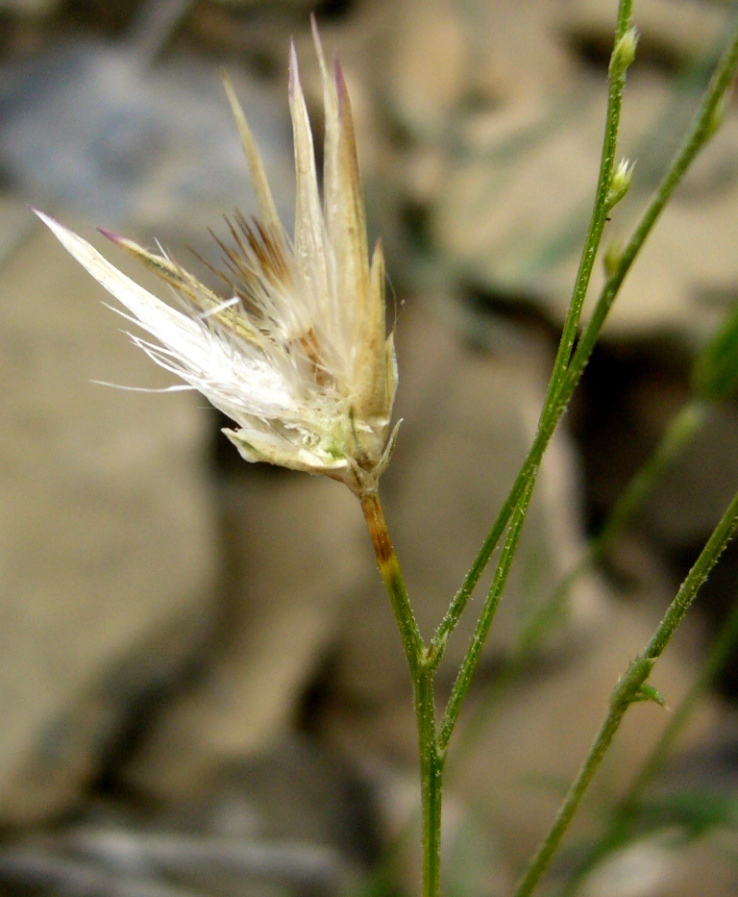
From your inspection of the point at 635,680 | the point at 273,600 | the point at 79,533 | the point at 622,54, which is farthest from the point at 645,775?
the point at 273,600

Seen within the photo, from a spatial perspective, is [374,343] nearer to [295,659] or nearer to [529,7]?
[295,659]

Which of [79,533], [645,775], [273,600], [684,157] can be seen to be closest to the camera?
[684,157]

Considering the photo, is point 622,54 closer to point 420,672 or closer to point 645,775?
point 420,672

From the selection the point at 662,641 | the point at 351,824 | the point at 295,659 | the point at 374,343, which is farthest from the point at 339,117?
the point at 295,659

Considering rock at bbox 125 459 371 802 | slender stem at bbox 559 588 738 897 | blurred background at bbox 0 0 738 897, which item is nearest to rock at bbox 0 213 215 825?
blurred background at bbox 0 0 738 897

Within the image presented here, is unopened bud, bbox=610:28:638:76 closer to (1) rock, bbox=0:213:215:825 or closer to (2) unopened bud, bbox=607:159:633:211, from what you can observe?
(2) unopened bud, bbox=607:159:633:211

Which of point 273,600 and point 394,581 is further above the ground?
point 273,600
